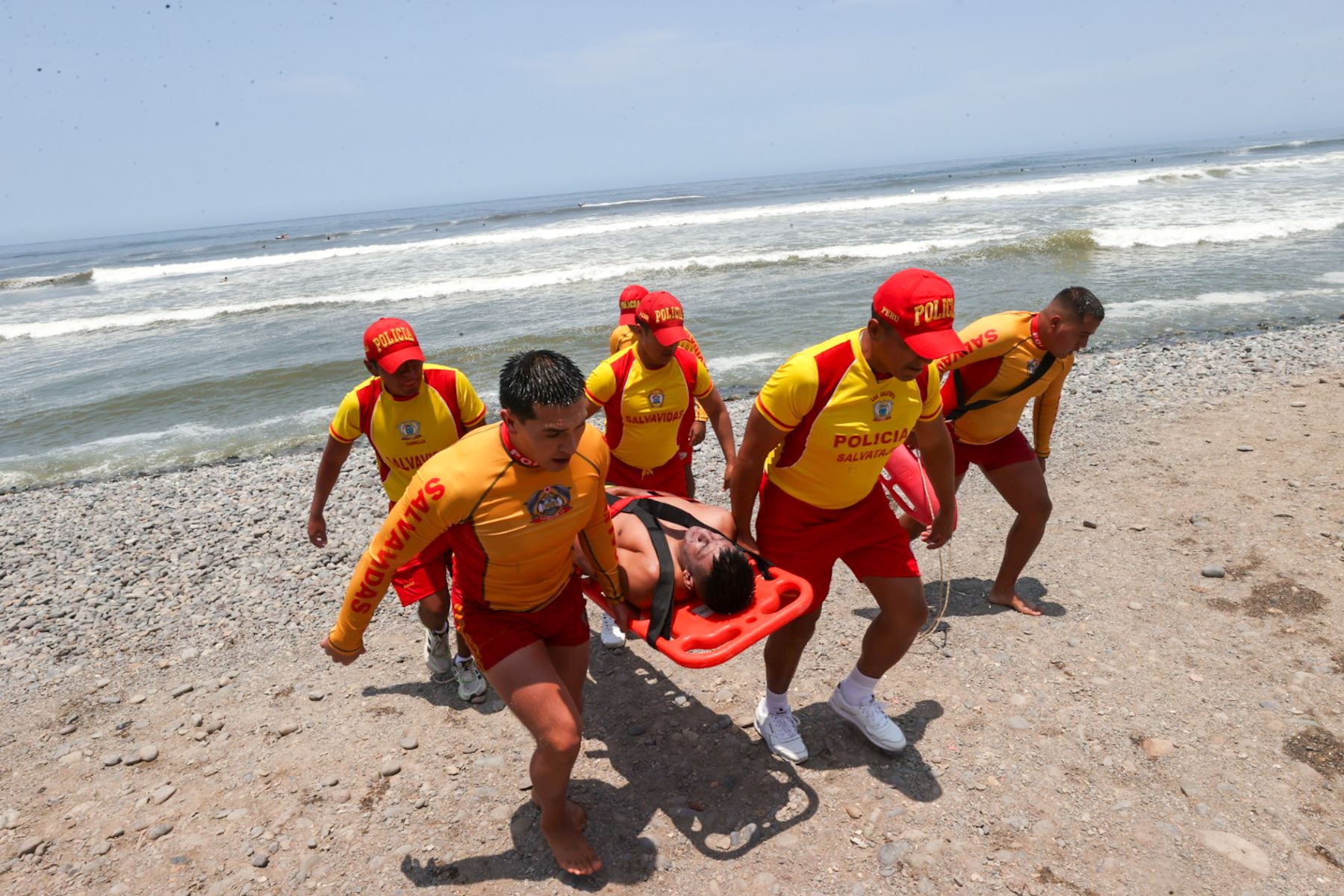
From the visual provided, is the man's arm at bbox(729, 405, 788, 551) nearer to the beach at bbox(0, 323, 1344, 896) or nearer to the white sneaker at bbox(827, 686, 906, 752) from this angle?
the white sneaker at bbox(827, 686, 906, 752)

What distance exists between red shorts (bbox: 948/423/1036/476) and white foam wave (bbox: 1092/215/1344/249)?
21433mm

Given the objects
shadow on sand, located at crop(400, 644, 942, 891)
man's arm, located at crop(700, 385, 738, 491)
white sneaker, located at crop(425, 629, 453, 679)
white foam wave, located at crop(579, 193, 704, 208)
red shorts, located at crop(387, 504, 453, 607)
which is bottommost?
shadow on sand, located at crop(400, 644, 942, 891)

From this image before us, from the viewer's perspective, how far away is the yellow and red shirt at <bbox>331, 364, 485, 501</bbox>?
15.0ft

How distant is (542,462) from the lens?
9.87 feet

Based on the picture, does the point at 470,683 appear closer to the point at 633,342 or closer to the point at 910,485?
the point at 633,342

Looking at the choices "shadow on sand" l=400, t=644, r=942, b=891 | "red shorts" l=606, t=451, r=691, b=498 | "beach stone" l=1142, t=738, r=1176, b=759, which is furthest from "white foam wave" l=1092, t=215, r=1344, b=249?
"shadow on sand" l=400, t=644, r=942, b=891

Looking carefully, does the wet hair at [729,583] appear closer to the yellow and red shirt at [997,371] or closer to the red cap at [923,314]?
the red cap at [923,314]

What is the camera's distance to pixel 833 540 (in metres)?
3.75

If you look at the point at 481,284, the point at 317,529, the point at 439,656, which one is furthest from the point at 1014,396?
the point at 481,284

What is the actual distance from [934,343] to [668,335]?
6.84 ft

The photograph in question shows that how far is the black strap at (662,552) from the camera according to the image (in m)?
3.37

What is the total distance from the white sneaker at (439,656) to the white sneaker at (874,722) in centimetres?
235

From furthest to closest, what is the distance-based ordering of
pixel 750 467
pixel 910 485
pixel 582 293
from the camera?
pixel 582 293 < pixel 910 485 < pixel 750 467

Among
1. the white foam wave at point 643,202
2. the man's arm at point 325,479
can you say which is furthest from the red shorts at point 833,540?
the white foam wave at point 643,202
